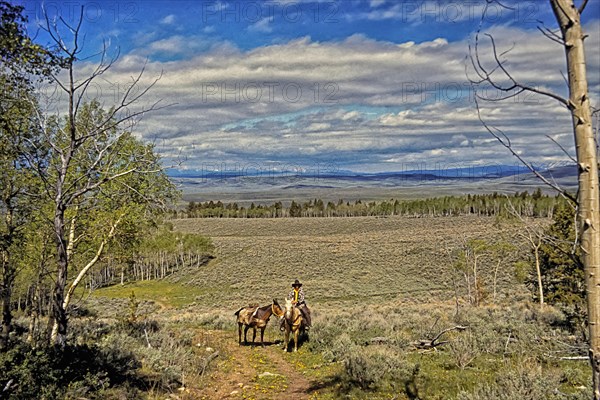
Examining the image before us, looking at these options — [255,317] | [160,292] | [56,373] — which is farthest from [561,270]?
[160,292]

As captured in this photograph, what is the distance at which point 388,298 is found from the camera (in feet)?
152

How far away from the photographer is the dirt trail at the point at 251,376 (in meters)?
11.2

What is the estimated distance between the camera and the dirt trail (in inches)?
443

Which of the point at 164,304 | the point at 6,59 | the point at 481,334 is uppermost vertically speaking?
the point at 6,59

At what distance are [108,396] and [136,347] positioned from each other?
5237 millimetres

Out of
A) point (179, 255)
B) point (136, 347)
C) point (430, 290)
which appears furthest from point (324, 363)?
point (179, 255)

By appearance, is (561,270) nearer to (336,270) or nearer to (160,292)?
(336,270)

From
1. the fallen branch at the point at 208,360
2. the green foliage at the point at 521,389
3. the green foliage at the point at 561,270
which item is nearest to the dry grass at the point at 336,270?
the green foliage at the point at 561,270

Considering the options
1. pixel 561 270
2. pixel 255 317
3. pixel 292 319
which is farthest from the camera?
pixel 561 270

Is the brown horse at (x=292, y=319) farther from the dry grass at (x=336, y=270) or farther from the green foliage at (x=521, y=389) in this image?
the dry grass at (x=336, y=270)

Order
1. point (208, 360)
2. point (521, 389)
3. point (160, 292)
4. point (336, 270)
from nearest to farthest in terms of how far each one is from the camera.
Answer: point (521, 389), point (208, 360), point (160, 292), point (336, 270)

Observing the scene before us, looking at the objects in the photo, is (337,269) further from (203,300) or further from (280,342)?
(280,342)

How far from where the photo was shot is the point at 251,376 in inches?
511

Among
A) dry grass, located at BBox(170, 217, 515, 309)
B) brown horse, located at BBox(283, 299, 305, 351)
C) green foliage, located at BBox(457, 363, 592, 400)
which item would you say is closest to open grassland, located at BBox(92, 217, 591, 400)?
green foliage, located at BBox(457, 363, 592, 400)
